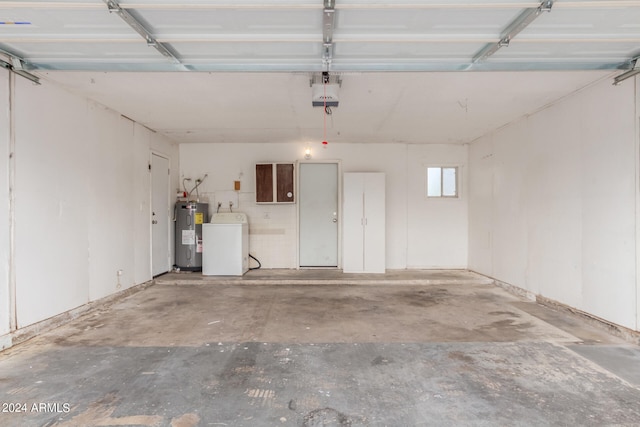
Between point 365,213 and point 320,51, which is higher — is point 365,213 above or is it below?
below

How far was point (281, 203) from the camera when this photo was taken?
656cm

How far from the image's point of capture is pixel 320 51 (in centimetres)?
277

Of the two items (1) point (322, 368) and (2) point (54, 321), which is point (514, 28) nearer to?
(1) point (322, 368)

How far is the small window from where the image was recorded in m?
6.71

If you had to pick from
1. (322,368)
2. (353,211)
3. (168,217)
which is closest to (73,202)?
(168,217)

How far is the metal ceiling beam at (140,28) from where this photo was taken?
2.10 m

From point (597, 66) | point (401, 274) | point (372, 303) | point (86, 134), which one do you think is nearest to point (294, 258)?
point (401, 274)

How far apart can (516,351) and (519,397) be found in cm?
81

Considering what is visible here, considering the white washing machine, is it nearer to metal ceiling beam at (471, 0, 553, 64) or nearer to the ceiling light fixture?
metal ceiling beam at (471, 0, 553, 64)

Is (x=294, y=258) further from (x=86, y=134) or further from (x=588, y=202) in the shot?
(x=588, y=202)

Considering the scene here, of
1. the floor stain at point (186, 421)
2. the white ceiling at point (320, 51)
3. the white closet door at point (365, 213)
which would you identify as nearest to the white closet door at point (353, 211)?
the white closet door at point (365, 213)

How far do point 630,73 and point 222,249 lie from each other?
224 inches

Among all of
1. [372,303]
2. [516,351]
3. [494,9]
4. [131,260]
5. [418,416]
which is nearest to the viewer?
[418,416]

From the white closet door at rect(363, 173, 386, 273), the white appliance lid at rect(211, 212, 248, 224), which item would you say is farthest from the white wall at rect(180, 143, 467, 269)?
the white closet door at rect(363, 173, 386, 273)
